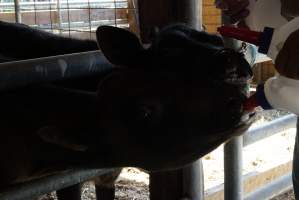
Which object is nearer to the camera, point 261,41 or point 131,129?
point 261,41

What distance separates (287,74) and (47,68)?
0.57m

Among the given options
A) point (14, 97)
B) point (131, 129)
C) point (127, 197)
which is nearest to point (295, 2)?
point (131, 129)

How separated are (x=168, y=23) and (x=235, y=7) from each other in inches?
11.1

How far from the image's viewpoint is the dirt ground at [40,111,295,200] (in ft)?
9.82

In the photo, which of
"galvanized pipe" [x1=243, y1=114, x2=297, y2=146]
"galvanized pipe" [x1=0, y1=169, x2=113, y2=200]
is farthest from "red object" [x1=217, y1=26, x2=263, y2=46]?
"galvanized pipe" [x1=243, y1=114, x2=297, y2=146]

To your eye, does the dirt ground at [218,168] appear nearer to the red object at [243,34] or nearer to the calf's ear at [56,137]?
the calf's ear at [56,137]

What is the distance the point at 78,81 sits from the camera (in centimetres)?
146

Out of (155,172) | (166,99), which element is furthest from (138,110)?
(155,172)

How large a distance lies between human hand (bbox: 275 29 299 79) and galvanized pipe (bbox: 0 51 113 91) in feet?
1.75

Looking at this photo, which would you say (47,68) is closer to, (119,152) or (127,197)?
(119,152)

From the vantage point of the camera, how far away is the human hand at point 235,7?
1271 mm

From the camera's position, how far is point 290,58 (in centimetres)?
89

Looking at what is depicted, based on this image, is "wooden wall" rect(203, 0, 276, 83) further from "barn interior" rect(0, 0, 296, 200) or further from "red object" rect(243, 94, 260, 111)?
"red object" rect(243, 94, 260, 111)

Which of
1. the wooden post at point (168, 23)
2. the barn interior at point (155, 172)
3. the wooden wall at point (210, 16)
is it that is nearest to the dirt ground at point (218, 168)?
the barn interior at point (155, 172)
